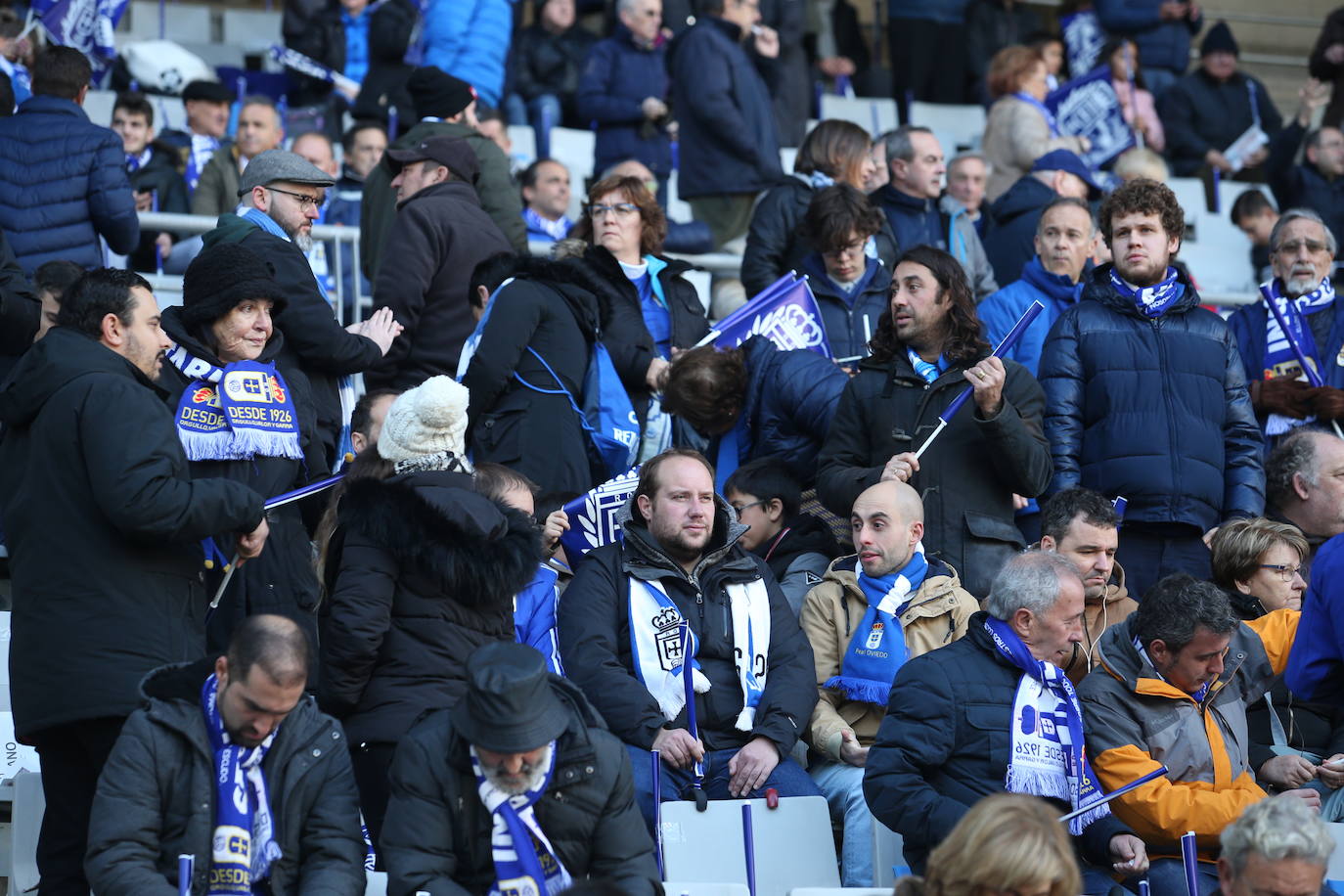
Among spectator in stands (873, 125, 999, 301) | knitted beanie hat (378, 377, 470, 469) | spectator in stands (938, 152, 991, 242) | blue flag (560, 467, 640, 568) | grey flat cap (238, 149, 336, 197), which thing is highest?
spectator in stands (938, 152, 991, 242)

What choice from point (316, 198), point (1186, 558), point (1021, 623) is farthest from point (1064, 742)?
point (316, 198)

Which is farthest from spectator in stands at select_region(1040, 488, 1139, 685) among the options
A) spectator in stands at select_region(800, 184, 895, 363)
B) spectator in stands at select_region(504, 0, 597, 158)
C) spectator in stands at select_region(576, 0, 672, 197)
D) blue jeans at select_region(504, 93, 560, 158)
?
spectator in stands at select_region(504, 0, 597, 158)

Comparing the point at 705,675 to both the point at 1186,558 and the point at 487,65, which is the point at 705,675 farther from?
the point at 487,65

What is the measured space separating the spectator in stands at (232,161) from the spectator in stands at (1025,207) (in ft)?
12.9

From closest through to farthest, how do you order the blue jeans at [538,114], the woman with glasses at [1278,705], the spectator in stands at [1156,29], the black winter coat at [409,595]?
the black winter coat at [409,595] → the woman with glasses at [1278,705] → the blue jeans at [538,114] → the spectator in stands at [1156,29]

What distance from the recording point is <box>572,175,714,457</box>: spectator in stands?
7980 mm

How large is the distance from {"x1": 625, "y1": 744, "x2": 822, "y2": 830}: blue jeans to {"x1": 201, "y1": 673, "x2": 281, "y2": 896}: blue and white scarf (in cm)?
141

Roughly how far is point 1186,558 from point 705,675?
2050 millimetres

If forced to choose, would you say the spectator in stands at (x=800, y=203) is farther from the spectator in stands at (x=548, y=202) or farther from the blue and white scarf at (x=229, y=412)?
the blue and white scarf at (x=229, y=412)

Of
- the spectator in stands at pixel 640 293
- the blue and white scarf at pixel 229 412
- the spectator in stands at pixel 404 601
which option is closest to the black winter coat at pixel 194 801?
the spectator in stands at pixel 404 601

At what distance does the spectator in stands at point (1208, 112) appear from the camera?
580 inches

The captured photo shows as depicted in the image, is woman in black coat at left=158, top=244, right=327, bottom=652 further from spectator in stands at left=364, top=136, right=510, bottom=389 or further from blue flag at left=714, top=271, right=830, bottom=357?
blue flag at left=714, top=271, right=830, bottom=357

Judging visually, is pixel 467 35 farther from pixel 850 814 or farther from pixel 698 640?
pixel 850 814

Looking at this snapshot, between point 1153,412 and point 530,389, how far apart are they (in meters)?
2.32
